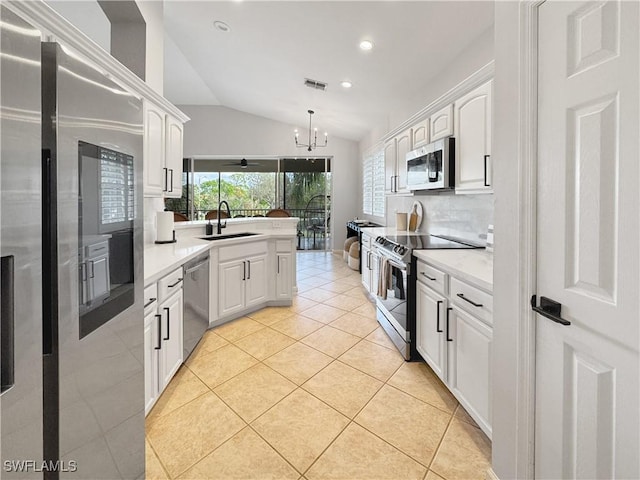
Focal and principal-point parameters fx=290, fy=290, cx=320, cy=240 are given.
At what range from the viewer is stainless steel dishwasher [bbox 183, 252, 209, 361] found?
2.29 metres

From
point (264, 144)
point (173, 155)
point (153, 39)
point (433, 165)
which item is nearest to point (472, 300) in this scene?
point (433, 165)

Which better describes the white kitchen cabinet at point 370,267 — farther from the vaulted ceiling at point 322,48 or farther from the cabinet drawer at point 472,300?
the vaulted ceiling at point 322,48

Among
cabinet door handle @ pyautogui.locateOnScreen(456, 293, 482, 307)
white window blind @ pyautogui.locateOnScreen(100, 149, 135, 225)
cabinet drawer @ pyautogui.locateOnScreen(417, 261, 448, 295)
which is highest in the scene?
white window blind @ pyautogui.locateOnScreen(100, 149, 135, 225)

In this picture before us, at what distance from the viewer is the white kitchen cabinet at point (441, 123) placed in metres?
2.51

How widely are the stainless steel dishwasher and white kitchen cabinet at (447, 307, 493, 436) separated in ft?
6.33

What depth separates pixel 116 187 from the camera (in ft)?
3.20

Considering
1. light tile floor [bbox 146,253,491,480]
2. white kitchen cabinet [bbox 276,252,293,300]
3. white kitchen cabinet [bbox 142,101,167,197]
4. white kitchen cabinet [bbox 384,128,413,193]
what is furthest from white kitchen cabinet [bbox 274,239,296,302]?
white kitchen cabinet [bbox 384,128,413,193]

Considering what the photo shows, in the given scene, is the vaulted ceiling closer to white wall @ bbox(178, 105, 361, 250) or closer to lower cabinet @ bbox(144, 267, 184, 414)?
white wall @ bbox(178, 105, 361, 250)

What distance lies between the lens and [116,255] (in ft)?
3.26

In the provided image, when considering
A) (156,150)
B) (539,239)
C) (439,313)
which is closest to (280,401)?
(439,313)

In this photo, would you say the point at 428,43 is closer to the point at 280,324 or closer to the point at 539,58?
the point at 539,58

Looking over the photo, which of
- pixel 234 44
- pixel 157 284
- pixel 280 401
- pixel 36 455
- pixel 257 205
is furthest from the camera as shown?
pixel 257 205

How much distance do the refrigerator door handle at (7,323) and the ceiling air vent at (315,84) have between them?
4.68 metres

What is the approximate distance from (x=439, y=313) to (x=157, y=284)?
180 centimetres
